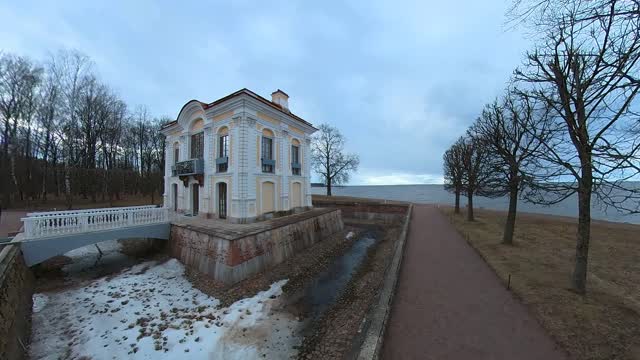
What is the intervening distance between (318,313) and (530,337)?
15.9ft

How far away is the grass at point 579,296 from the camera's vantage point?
4.14 metres

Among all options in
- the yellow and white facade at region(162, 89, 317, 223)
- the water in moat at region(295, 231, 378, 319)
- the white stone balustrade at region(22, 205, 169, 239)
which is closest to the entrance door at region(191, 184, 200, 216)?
the yellow and white facade at region(162, 89, 317, 223)

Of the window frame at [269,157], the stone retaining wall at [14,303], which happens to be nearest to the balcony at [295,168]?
the window frame at [269,157]

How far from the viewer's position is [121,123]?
97.0ft

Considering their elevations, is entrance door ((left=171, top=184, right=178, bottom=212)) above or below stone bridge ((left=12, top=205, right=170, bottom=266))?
above

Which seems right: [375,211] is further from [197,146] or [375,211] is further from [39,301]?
[39,301]

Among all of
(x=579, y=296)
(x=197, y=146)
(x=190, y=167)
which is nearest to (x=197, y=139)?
(x=197, y=146)

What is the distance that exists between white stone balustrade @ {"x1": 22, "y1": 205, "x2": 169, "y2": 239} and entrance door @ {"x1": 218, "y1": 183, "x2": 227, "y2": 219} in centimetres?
270

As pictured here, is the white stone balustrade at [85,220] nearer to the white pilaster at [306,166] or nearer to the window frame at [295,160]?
the window frame at [295,160]

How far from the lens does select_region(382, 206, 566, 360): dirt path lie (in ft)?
13.7

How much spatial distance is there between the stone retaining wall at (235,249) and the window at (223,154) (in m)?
4.08

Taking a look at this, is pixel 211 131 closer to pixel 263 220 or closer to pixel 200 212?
pixel 200 212

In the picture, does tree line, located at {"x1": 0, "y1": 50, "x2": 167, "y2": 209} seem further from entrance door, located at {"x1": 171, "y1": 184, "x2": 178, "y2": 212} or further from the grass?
the grass

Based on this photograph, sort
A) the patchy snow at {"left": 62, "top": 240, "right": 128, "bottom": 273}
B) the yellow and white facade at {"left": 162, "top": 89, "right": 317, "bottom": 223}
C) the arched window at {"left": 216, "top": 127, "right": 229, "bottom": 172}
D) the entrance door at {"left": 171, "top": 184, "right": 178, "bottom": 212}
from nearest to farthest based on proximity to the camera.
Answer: the patchy snow at {"left": 62, "top": 240, "right": 128, "bottom": 273} → the yellow and white facade at {"left": 162, "top": 89, "right": 317, "bottom": 223} → the arched window at {"left": 216, "top": 127, "right": 229, "bottom": 172} → the entrance door at {"left": 171, "top": 184, "right": 178, "bottom": 212}
